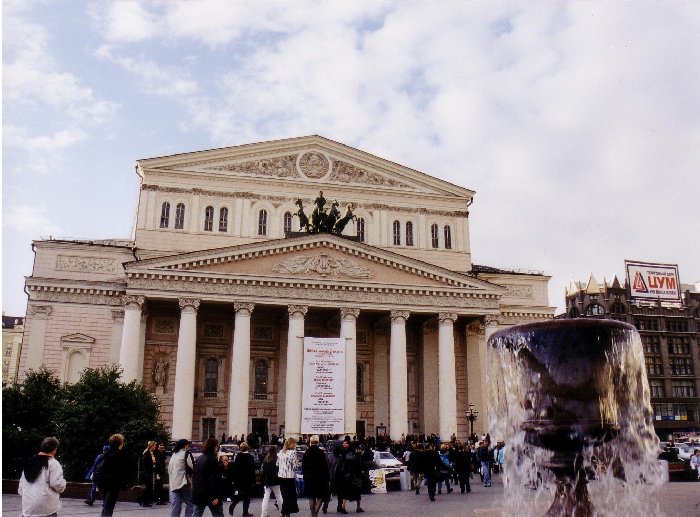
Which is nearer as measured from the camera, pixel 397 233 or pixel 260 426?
pixel 260 426

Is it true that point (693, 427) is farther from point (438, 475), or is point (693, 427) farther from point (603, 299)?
point (438, 475)

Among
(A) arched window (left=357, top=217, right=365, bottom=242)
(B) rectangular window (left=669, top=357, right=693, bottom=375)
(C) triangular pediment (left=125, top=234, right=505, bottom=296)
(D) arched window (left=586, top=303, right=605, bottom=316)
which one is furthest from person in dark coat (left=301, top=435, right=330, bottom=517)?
(B) rectangular window (left=669, top=357, right=693, bottom=375)

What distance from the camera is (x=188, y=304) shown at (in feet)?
108

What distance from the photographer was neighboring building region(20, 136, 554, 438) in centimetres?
3316

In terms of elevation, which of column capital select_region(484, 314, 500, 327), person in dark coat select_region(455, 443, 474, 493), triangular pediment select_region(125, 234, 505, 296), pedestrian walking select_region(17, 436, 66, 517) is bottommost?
person in dark coat select_region(455, 443, 474, 493)

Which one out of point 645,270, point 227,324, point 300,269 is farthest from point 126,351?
point 645,270

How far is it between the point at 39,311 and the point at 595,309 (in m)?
58.8

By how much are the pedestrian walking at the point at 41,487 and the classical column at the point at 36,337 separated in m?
28.9

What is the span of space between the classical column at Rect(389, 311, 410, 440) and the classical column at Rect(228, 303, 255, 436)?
24.0 feet

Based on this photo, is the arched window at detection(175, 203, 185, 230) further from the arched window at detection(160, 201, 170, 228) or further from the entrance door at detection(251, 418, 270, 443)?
the entrance door at detection(251, 418, 270, 443)

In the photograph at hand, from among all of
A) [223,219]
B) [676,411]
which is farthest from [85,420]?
[676,411]

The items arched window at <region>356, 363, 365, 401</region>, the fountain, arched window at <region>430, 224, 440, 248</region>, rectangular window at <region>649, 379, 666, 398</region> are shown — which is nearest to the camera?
the fountain

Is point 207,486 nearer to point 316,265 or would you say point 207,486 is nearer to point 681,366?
point 316,265

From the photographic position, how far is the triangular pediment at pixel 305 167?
4016 centimetres
